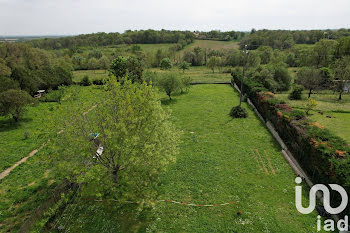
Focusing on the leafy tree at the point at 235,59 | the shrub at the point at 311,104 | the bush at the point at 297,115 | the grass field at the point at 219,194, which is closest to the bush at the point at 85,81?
the grass field at the point at 219,194

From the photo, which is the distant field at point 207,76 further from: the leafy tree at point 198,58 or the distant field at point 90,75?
the leafy tree at point 198,58

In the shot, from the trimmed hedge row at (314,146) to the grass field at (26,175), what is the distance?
16.5 metres

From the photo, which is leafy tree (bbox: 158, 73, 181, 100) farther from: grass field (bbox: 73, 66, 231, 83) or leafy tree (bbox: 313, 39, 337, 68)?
leafy tree (bbox: 313, 39, 337, 68)

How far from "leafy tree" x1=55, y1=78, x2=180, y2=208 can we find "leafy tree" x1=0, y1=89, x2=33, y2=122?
19459 mm

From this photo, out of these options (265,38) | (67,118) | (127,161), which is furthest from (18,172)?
(265,38)

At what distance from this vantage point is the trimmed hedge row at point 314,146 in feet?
42.5

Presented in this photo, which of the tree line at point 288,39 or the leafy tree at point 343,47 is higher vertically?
the tree line at point 288,39

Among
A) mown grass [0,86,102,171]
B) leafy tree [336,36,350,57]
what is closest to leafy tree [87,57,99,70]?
mown grass [0,86,102,171]

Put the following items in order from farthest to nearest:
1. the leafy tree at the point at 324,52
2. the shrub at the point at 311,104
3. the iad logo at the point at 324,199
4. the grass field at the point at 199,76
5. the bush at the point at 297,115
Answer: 1. the leafy tree at the point at 324,52
2. the grass field at the point at 199,76
3. the shrub at the point at 311,104
4. the bush at the point at 297,115
5. the iad logo at the point at 324,199

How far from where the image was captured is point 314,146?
15305 millimetres

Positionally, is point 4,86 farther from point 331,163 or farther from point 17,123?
point 331,163

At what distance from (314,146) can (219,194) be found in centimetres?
818

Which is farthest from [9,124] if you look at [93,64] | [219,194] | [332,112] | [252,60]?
[252,60]

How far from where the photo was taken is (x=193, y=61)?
9212 centimetres
